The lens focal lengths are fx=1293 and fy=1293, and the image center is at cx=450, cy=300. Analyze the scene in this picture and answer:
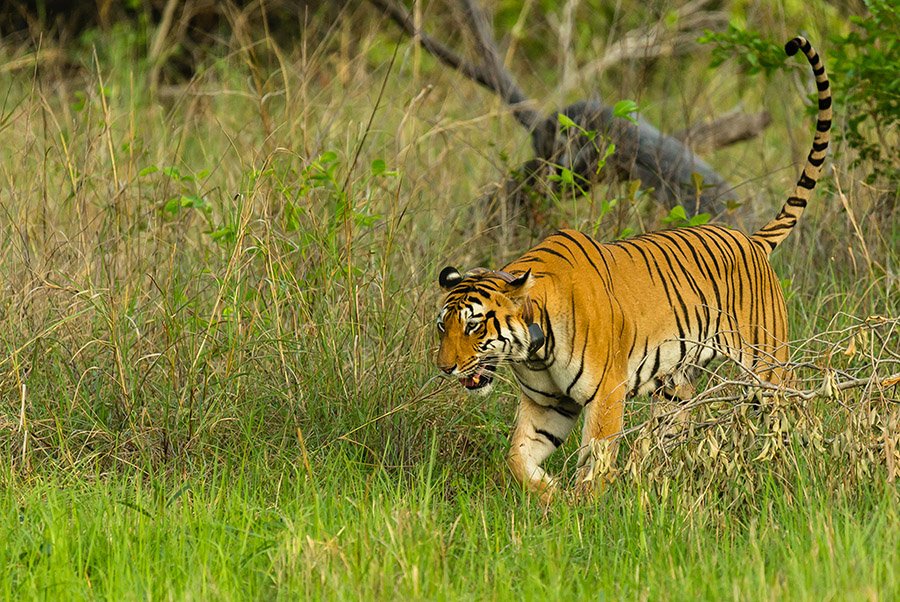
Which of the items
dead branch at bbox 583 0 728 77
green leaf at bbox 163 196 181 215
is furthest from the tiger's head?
dead branch at bbox 583 0 728 77

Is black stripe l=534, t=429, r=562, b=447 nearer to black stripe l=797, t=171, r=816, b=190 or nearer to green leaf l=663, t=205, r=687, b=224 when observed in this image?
green leaf l=663, t=205, r=687, b=224

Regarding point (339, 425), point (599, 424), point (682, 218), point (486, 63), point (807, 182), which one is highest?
point (807, 182)

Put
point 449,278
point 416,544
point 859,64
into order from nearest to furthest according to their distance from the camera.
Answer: point 416,544 → point 449,278 → point 859,64

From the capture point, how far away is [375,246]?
6.14 meters

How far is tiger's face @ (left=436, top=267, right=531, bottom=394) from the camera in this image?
4.40m

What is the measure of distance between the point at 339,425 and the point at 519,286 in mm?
1040

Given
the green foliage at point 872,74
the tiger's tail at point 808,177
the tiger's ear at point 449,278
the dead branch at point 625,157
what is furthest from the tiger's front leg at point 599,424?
the green foliage at point 872,74

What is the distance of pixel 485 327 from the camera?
4.42 meters

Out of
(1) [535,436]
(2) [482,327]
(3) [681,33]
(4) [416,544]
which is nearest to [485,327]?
(2) [482,327]

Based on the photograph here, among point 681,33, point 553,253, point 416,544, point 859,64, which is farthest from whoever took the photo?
point 681,33

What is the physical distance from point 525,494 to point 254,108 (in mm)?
5115

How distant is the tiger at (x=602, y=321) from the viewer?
4.45 meters

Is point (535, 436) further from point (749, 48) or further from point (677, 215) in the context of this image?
point (749, 48)

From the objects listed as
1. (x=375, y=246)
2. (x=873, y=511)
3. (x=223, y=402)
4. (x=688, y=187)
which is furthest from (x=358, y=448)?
(x=688, y=187)
